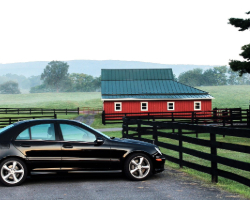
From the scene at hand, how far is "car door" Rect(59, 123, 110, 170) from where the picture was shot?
8695mm

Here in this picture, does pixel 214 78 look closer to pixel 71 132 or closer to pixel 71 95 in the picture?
pixel 71 95

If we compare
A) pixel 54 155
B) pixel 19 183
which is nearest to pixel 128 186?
pixel 54 155

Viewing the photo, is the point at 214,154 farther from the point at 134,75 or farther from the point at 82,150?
the point at 134,75

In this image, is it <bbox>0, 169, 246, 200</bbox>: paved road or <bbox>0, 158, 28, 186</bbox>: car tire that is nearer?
<bbox>0, 169, 246, 200</bbox>: paved road

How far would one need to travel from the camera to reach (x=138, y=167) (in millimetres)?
8922

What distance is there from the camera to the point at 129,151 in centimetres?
892

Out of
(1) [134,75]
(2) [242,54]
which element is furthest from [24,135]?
(1) [134,75]

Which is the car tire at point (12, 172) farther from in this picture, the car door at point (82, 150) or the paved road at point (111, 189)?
the car door at point (82, 150)

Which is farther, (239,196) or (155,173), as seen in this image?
(155,173)

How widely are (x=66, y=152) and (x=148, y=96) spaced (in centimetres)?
4149

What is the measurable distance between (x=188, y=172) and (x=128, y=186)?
88.1 inches

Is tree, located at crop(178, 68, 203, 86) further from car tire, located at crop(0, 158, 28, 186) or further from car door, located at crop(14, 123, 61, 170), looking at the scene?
car tire, located at crop(0, 158, 28, 186)

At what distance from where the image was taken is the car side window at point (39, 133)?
8664mm

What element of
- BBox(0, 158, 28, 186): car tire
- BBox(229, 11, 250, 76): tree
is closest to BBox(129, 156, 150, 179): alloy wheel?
BBox(0, 158, 28, 186): car tire
